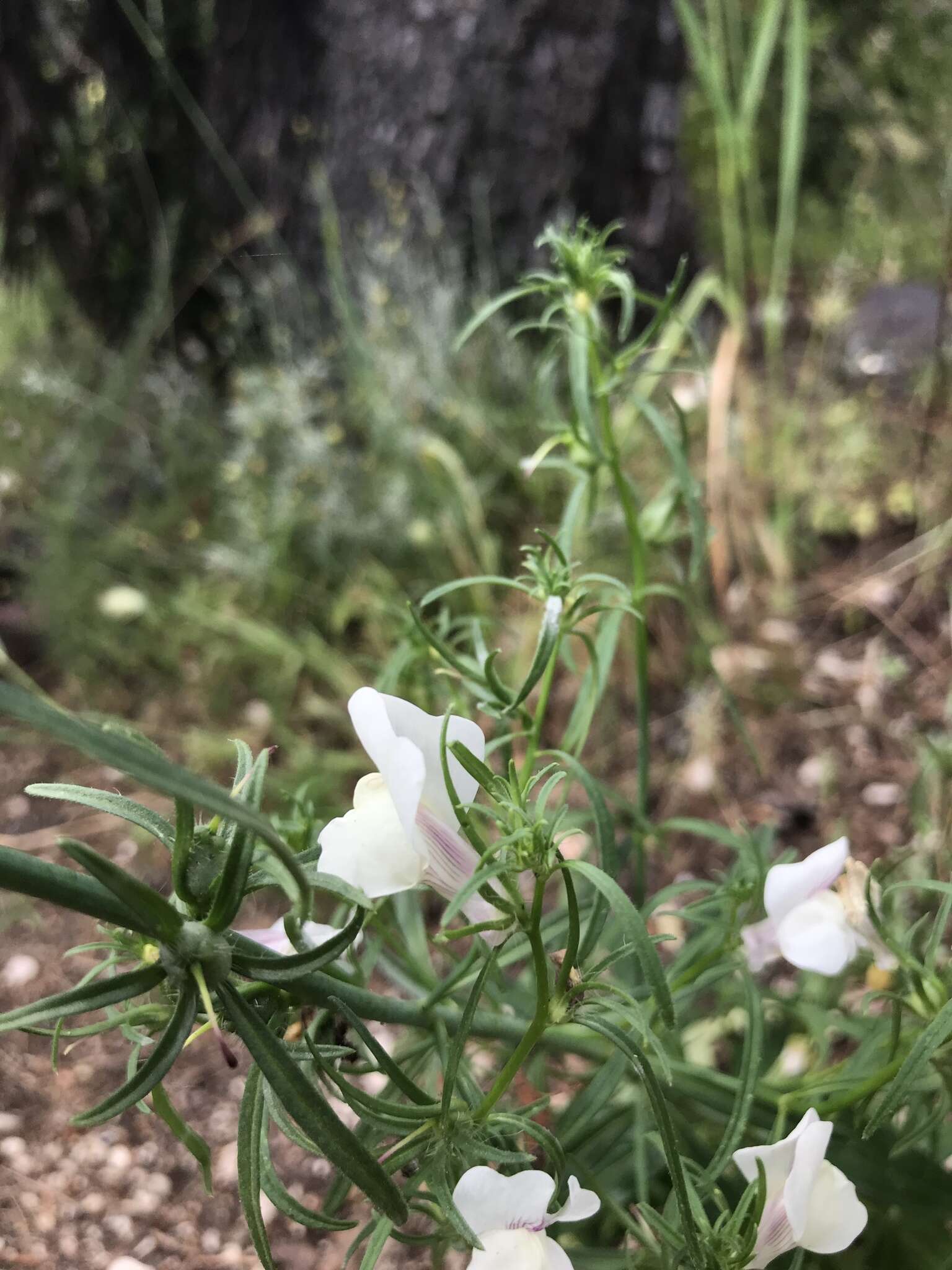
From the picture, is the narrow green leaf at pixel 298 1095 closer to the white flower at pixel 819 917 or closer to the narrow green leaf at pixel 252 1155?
the narrow green leaf at pixel 252 1155

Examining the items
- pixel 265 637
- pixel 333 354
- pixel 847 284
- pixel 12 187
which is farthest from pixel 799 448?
pixel 12 187

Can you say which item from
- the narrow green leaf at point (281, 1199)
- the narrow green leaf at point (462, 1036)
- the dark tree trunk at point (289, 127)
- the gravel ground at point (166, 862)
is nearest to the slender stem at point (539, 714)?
the narrow green leaf at point (462, 1036)

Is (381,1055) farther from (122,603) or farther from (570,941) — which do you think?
(122,603)

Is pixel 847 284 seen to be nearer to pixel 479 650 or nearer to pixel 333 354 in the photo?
pixel 333 354

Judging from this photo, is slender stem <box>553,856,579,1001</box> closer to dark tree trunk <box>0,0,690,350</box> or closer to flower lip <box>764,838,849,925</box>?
flower lip <box>764,838,849,925</box>

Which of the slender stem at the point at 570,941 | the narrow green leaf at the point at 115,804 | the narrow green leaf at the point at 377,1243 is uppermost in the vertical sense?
the narrow green leaf at the point at 115,804

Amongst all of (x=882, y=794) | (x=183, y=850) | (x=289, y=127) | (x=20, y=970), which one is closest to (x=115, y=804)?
(x=183, y=850)
